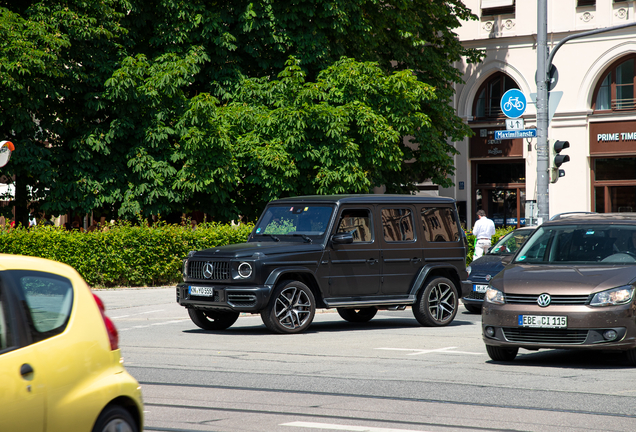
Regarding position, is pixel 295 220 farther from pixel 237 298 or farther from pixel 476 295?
pixel 476 295

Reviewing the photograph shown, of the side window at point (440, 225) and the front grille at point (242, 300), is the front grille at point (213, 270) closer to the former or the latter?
the front grille at point (242, 300)

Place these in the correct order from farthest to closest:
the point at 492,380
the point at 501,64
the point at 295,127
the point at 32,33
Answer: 1. the point at 501,64
2. the point at 295,127
3. the point at 32,33
4. the point at 492,380

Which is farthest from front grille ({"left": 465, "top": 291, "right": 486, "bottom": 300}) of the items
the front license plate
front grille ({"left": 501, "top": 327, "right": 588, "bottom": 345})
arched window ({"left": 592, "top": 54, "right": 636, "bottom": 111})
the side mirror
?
arched window ({"left": 592, "top": 54, "right": 636, "bottom": 111})

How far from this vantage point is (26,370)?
431 cm

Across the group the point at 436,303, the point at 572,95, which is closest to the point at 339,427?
the point at 436,303

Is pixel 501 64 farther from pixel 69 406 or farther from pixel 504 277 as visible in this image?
pixel 69 406

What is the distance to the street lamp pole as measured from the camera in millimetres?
19719

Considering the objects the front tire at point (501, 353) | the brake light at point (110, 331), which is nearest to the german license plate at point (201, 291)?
the front tire at point (501, 353)

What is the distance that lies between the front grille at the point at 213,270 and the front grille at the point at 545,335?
4.41m

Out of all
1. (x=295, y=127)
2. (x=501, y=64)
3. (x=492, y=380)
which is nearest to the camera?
(x=492, y=380)

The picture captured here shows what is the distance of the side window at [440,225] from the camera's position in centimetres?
1448

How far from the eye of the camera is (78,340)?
4.68 metres

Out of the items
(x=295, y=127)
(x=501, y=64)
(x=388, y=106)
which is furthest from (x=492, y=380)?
(x=501, y=64)

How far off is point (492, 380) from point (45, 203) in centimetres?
1876
